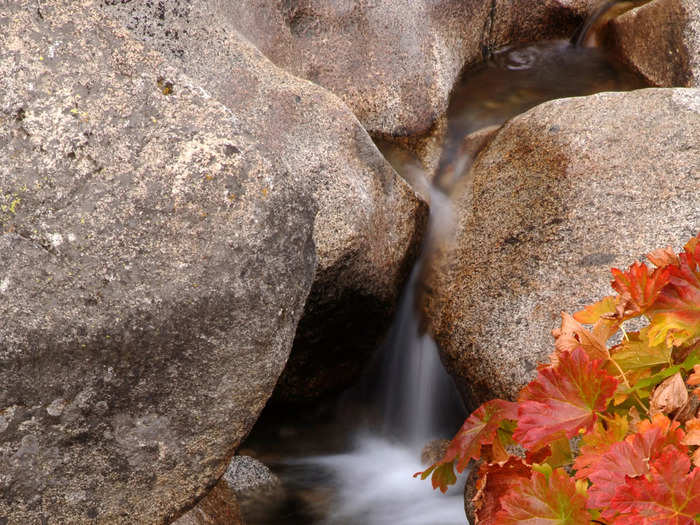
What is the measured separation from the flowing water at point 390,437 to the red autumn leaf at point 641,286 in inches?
83.5

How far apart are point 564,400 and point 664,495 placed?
9.8 inches

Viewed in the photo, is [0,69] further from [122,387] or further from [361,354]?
[361,354]

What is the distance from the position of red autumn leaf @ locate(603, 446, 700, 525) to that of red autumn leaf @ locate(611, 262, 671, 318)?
289 millimetres

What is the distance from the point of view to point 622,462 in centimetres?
107

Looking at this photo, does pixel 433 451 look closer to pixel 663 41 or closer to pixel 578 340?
pixel 578 340

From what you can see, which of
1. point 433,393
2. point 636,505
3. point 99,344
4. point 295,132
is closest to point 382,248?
point 295,132

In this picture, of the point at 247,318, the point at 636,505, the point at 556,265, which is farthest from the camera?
the point at 556,265

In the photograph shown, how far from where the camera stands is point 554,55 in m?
5.02

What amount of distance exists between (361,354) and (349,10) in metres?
1.91

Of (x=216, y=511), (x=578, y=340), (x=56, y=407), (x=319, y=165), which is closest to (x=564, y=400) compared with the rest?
(x=578, y=340)

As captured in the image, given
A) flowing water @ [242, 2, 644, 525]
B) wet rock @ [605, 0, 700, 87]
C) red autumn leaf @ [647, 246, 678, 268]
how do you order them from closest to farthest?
red autumn leaf @ [647, 246, 678, 268] → flowing water @ [242, 2, 644, 525] → wet rock @ [605, 0, 700, 87]

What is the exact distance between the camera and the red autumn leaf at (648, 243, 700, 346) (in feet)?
3.96

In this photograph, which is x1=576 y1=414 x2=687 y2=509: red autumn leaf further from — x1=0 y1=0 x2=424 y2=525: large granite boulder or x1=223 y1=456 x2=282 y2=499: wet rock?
x1=223 y1=456 x2=282 y2=499: wet rock

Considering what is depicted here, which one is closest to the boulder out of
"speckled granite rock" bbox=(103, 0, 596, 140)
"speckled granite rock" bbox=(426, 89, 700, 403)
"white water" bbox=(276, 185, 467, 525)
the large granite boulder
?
"white water" bbox=(276, 185, 467, 525)
